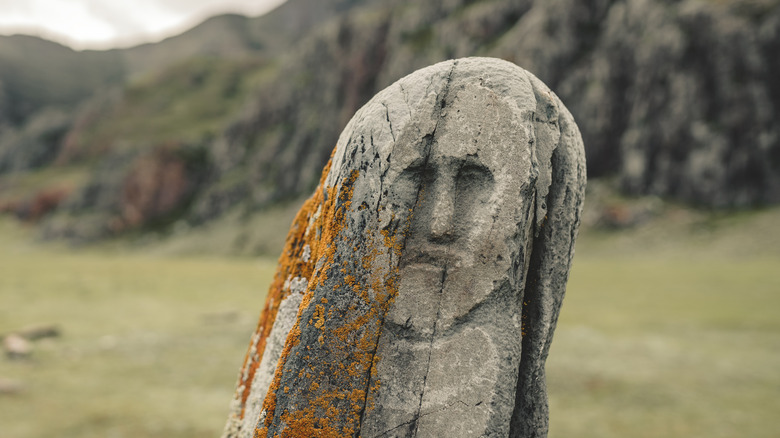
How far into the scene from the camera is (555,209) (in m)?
4.85

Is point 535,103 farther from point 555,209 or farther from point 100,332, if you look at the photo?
point 100,332

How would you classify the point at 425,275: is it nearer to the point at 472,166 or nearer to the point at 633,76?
the point at 472,166

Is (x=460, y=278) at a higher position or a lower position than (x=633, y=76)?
lower

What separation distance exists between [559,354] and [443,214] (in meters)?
14.4

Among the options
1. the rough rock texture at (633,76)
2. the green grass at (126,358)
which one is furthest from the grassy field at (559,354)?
the rough rock texture at (633,76)

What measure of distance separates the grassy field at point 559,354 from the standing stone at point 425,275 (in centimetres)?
819

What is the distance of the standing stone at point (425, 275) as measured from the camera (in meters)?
4.41

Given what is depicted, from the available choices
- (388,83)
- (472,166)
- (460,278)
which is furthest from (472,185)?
(388,83)

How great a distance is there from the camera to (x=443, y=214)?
450 centimetres

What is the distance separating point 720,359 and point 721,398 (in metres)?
3.49

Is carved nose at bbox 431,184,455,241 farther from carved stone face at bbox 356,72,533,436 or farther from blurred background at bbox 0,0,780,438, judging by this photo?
blurred background at bbox 0,0,780,438

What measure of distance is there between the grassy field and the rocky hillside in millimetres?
28259

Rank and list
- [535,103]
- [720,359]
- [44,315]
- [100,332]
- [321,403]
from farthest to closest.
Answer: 1. [44,315]
2. [100,332]
3. [720,359]
4. [535,103]
5. [321,403]

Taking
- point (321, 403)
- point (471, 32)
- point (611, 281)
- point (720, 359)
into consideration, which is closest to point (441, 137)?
point (321, 403)
